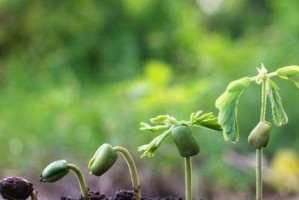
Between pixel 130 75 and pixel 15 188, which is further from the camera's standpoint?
pixel 130 75

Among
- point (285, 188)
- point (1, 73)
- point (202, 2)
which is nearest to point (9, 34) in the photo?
point (1, 73)

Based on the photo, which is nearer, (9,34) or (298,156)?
(298,156)

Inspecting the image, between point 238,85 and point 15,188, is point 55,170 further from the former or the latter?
point 238,85

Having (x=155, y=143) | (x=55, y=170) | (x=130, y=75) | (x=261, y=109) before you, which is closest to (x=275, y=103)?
(x=261, y=109)

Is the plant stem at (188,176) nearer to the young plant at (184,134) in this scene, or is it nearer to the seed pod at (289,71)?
the young plant at (184,134)

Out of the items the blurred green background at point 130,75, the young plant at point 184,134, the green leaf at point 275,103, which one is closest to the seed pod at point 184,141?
the young plant at point 184,134

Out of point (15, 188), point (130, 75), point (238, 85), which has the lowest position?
point (15, 188)

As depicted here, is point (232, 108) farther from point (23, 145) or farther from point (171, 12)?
point (171, 12)
